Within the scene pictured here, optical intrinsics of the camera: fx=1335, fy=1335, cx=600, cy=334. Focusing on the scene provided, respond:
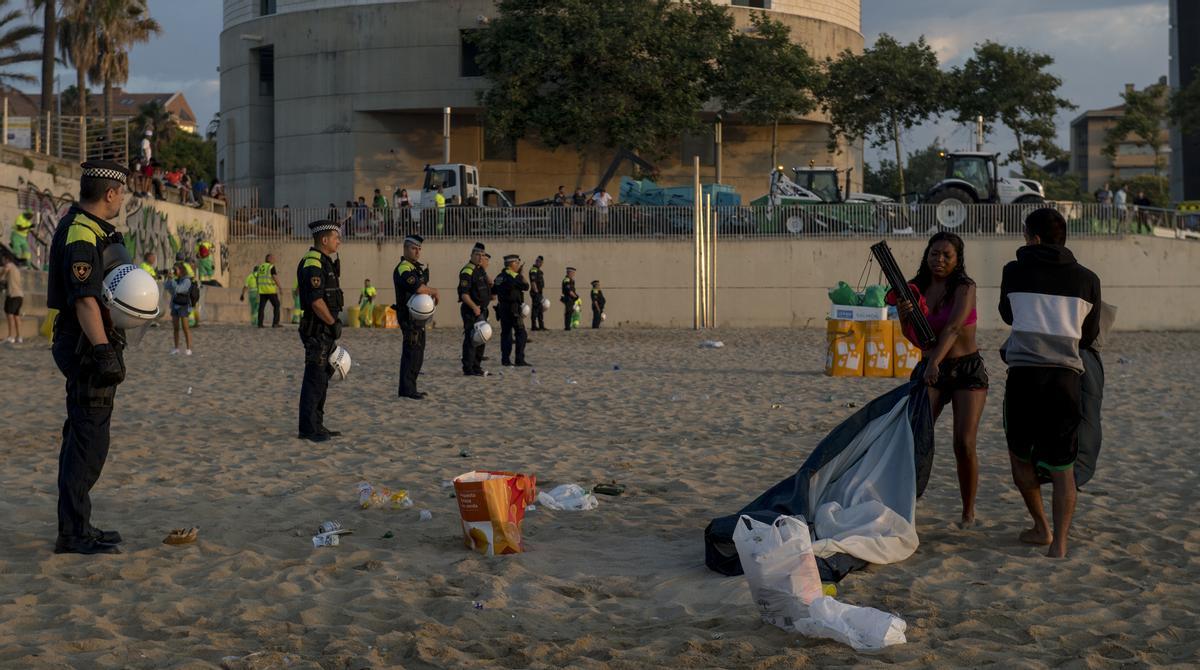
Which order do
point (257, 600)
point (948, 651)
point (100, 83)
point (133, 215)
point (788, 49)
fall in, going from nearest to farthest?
1. point (948, 651)
2. point (257, 600)
3. point (133, 215)
4. point (788, 49)
5. point (100, 83)

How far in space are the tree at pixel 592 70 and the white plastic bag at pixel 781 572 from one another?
38.2 m

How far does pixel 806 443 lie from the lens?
11.5m

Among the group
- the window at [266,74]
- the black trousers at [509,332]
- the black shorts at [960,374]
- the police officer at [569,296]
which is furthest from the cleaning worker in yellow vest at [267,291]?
the black shorts at [960,374]

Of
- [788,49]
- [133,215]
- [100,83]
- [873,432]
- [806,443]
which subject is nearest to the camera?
[873,432]

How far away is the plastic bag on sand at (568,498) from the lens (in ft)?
27.5

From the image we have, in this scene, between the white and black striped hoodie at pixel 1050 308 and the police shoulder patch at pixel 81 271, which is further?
the white and black striped hoodie at pixel 1050 308

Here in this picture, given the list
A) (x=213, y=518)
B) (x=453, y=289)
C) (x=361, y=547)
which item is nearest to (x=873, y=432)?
(x=361, y=547)

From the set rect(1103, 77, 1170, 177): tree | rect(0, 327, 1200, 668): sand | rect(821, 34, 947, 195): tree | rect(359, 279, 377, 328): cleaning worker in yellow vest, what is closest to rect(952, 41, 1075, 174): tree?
rect(821, 34, 947, 195): tree

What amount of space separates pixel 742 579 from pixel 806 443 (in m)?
5.20

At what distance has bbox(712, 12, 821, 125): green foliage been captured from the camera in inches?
1800

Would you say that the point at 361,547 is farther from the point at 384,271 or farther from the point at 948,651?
the point at 384,271

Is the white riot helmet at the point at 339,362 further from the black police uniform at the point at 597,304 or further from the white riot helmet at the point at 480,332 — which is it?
the black police uniform at the point at 597,304

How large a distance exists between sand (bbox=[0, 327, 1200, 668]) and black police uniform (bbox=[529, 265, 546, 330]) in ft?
54.2

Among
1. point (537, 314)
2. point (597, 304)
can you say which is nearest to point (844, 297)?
point (537, 314)
